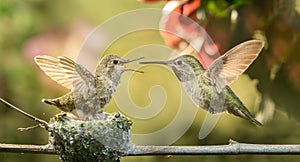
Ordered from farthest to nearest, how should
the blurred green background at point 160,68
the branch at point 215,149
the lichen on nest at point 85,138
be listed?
the blurred green background at point 160,68
the lichen on nest at point 85,138
the branch at point 215,149

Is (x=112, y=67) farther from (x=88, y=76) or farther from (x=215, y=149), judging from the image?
(x=215, y=149)

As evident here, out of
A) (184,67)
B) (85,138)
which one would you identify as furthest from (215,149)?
(85,138)

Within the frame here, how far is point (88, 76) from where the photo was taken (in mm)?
820

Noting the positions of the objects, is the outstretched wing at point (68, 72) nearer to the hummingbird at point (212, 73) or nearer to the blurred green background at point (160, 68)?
the hummingbird at point (212, 73)

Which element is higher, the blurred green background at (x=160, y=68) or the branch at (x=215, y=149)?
the blurred green background at (x=160, y=68)

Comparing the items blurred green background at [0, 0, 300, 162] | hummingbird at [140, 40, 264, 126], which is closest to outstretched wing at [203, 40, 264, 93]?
hummingbird at [140, 40, 264, 126]

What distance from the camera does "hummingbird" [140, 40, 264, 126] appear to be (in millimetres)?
803

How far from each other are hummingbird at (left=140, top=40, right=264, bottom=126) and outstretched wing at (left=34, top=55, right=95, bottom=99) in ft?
0.24

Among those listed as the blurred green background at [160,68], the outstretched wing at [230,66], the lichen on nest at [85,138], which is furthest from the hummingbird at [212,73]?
the blurred green background at [160,68]

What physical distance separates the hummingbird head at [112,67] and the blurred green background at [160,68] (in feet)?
1.48

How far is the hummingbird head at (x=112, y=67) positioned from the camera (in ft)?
2.63

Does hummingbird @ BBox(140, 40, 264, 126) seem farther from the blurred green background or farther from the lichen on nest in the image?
the blurred green background

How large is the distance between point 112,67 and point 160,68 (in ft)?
3.33

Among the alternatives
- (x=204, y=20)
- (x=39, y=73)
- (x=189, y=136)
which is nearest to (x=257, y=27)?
(x=204, y=20)
